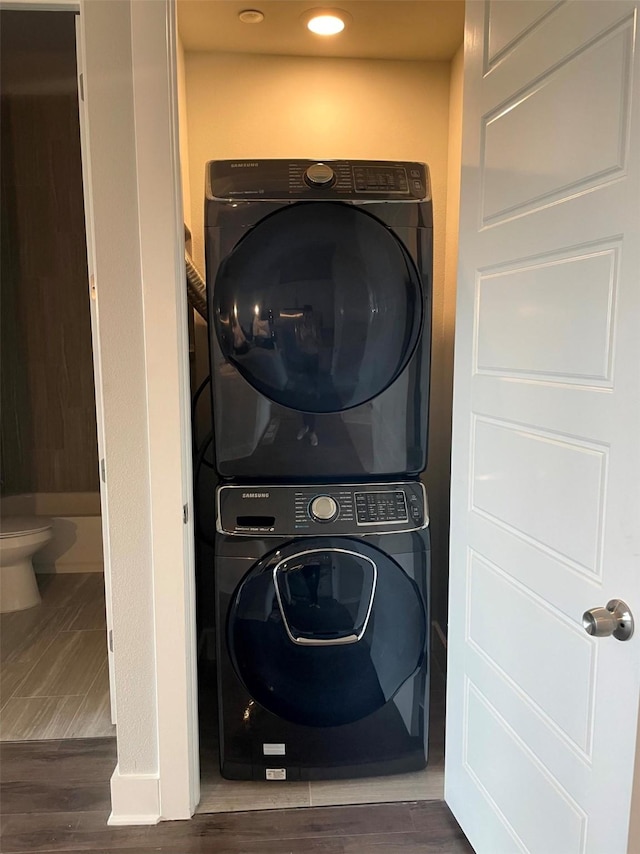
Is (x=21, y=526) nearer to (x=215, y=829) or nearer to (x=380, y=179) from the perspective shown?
(x=215, y=829)

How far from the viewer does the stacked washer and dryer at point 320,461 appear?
1660mm

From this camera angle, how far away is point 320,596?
1737 millimetres

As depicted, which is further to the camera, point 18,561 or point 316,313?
point 18,561

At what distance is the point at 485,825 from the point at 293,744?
1.86ft

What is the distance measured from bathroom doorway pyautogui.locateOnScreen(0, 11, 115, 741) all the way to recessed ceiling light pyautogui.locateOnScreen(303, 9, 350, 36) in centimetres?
145

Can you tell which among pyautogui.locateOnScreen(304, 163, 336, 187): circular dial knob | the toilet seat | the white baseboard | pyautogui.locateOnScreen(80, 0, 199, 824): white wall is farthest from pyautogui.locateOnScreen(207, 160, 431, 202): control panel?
the toilet seat

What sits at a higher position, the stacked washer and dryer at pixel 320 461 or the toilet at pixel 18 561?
the stacked washer and dryer at pixel 320 461

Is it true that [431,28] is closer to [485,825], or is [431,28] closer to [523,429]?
[523,429]

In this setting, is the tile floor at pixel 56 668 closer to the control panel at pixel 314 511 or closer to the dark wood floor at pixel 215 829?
the dark wood floor at pixel 215 829

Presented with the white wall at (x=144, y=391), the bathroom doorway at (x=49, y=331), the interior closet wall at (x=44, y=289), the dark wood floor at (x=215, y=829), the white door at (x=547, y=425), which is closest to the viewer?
the white door at (x=547, y=425)

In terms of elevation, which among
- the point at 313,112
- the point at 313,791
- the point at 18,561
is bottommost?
the point at 313,791

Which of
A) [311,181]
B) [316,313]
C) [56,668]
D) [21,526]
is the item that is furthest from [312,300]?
[21,526]

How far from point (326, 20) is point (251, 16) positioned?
248 millimetres

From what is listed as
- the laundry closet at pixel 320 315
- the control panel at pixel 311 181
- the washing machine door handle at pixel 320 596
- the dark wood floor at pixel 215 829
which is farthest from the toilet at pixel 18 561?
the control panel at pixel 311 181
